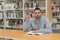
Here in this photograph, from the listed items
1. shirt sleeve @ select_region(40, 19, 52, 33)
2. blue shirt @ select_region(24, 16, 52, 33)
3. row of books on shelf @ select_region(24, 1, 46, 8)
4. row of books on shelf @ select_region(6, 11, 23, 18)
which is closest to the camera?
shirt sleeve @ select_region(40, 19, 52, 33)

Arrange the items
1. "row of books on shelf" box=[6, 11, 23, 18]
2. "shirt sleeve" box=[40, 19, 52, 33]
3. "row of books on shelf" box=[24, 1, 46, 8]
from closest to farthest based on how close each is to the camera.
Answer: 1. "shirt sleeve" box=[40, 19, 52, 33]
2. "row of books on shelf" box=[24, 1, 46, 8]
3. "row of books on shelf" box=[6, 11, 23, 18]

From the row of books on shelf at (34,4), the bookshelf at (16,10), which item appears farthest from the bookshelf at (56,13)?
the row of books on shelf at (34,4)

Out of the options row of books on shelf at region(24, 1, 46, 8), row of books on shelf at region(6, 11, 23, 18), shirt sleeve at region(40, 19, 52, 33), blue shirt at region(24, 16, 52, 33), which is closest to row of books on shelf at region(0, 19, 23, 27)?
row of books on shelf at region(6, 11, 23, 18)

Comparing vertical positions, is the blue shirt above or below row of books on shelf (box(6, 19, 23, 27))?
above

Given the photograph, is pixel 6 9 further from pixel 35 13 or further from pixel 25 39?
pixel 25 39

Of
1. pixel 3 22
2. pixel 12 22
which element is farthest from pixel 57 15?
pixel 3 22

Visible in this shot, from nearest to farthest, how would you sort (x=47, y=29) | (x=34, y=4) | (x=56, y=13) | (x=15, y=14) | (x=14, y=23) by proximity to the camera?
(x=47, y=29)
(x=34, y=4)
(x=56, y=13)
(x=15, y=14)
(x=14, y=23)

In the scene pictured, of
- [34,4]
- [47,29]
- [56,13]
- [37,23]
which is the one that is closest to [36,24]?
[37,23]

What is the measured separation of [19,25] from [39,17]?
2499 mm

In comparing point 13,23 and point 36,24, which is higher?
point 36,24

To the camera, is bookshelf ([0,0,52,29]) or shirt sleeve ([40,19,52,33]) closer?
shirt sleeve ([40,19,52,33])

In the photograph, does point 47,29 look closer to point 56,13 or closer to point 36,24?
point 36,24

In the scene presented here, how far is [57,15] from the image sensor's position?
224 inches

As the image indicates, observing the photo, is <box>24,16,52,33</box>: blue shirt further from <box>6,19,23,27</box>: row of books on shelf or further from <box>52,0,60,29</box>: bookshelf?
<box>6,19,23,27</box>: row of books on shelf
